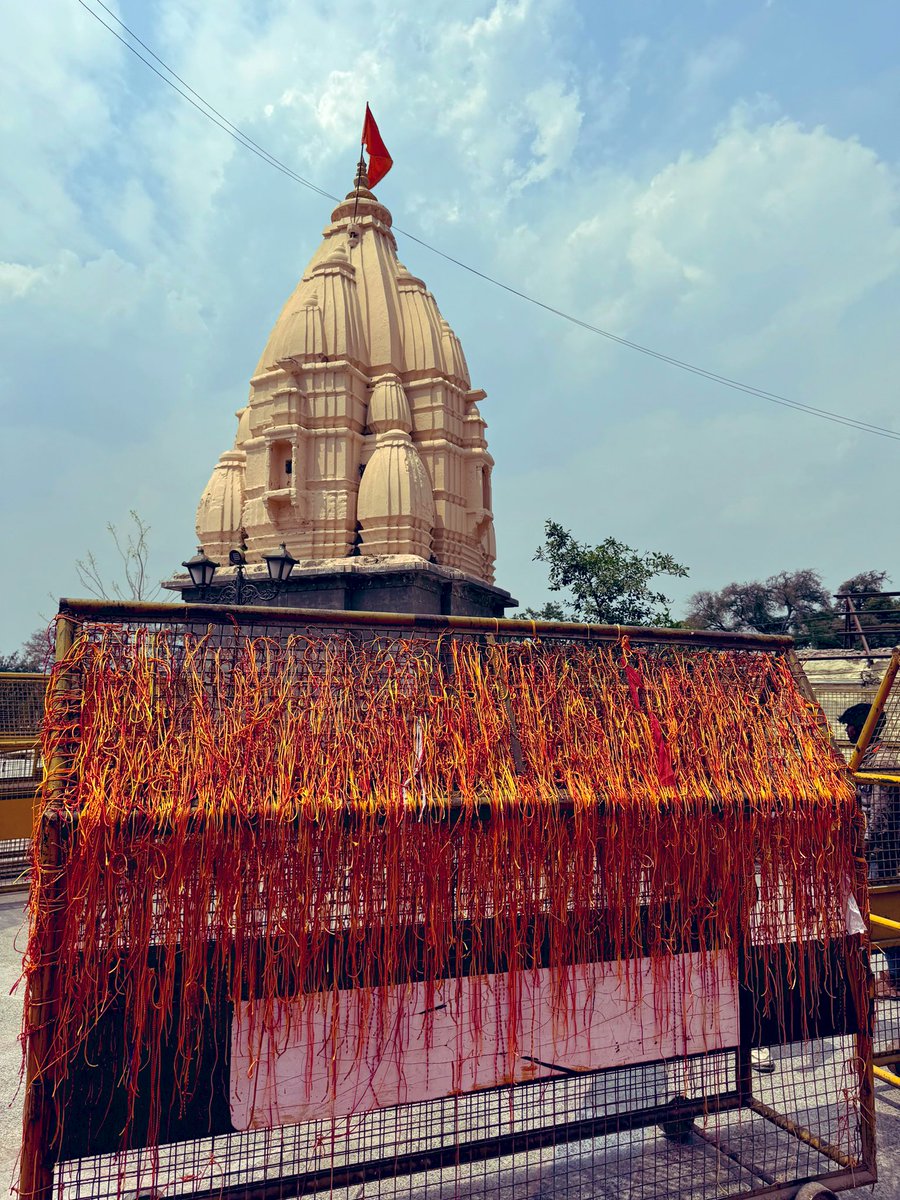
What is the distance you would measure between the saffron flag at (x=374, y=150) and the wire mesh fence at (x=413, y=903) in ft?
54.3

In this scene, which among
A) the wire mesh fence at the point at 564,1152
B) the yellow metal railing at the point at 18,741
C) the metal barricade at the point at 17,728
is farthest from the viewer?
the metal barricade at the point at 17,728

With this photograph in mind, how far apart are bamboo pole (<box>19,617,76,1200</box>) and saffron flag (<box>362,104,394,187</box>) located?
1711 cm

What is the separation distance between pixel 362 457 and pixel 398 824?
11.5 metres

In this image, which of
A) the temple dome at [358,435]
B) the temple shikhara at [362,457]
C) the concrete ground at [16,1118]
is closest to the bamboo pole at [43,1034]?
the concrete ground at [16,1118]

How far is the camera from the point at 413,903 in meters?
1.81

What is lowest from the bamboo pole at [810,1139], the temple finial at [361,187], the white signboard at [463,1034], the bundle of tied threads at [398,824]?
the bamboo pole at [810,1139]

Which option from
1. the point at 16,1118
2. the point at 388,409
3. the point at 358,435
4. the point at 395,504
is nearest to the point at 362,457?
the point at 358,435

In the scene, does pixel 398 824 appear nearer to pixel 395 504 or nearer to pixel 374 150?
pixel 395 504

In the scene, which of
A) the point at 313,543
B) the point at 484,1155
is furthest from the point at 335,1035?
the point at 313,543

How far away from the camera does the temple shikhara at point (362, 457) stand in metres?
11.5

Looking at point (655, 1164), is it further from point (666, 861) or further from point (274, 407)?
point (274, 407)

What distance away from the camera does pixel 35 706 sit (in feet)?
18.6

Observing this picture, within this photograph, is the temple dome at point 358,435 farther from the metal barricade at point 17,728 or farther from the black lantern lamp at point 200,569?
the metal barricade at point 17,728

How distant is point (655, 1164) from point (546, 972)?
1.25 metres
